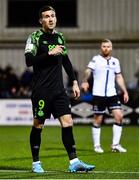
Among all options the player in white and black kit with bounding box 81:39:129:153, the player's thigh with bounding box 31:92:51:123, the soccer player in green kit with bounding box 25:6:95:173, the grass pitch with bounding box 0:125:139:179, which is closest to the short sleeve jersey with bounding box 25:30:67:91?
the soccer player in green kit with bounding box 25:6:95:173

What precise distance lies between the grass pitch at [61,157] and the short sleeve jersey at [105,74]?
3.99 feet

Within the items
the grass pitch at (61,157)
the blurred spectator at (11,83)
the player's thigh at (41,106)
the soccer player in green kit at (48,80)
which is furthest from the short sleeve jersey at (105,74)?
the blurred spectator at (11,83)

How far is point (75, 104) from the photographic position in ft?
82.3

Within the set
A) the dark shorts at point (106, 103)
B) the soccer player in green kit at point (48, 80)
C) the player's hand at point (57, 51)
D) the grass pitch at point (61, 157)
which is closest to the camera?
the grass pitch at point (61, 157)

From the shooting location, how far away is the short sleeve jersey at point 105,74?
623 inches

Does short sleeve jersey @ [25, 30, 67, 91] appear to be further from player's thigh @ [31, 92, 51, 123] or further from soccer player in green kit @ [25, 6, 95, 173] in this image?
player's thigh @ [31, 92, 51, 123]

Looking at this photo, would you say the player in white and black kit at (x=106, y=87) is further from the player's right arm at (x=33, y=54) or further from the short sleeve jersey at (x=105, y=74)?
the player's right arm at (x=33, y=54)

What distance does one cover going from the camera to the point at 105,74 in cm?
1590

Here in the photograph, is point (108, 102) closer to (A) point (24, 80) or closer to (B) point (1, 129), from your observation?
(B) point (1, 129)

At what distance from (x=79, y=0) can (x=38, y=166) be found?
23067mm

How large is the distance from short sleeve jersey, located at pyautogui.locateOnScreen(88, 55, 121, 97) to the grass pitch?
3.99 feet

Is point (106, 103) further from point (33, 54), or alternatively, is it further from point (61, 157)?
point (33, 54)

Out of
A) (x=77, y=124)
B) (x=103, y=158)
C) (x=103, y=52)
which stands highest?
(x=103, y=52)

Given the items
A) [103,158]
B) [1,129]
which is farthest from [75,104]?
[103,158]
